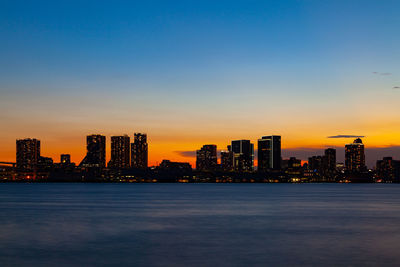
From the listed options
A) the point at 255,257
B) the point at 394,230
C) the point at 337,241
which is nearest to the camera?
the point at 255,257

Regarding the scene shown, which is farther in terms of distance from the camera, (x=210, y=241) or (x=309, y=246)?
(x=210, y=241)

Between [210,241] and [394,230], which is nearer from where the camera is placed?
[210,241]

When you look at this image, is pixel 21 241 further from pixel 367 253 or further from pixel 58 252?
pixel 367 253

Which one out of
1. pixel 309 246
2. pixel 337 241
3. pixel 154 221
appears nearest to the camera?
pixel 309 246

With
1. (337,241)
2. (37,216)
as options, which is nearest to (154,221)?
(37,216)

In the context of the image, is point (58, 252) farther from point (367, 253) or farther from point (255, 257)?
point (367, 253)

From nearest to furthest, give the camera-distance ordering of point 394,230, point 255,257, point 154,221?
point 255,257, point 394,230, point 154,221

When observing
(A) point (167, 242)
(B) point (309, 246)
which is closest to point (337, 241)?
(B) point (309, 246)

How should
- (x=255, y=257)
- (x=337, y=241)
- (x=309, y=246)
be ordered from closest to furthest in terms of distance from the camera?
(x=255, y=257) < (x=309, y=246) < (x=337, y=241)

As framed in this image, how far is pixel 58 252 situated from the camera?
37406 mm

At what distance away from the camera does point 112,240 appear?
4416cm

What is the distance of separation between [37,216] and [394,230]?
147ft

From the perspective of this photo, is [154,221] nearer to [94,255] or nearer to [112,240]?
[112,240]

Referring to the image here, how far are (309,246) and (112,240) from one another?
54.3 feet
